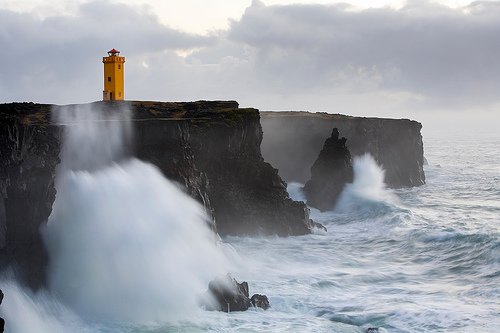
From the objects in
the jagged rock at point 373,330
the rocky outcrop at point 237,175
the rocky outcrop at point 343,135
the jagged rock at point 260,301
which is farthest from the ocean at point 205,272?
the rocky outcrop at point 343,135

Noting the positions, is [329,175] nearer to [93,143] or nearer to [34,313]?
[93,143]

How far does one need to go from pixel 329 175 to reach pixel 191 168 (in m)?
25.5

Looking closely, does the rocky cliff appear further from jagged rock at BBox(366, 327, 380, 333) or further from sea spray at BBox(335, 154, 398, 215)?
sea spray at BBox(335, 154, 398, 215)

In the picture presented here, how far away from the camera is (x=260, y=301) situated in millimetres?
27531

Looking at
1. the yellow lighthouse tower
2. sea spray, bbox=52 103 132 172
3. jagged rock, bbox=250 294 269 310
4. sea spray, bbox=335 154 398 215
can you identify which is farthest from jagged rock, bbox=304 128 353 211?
jagged rock, bbox=250 294 269 310

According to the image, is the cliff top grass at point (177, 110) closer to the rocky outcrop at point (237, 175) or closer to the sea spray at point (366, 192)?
the rocky outcrop at point (237, 175)

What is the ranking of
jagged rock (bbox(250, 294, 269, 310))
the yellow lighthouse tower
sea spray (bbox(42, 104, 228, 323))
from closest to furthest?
sea spray (bbox(42, 104, 228, 323))
jagged rock (bbox(250, 294, 269, 310))
the yellow lighthouse tower

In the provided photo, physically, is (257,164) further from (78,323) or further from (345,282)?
(78,323)

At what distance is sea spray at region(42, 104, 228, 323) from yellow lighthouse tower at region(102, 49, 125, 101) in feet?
90.5

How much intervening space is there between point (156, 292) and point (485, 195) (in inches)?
1814

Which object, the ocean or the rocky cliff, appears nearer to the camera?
the rocky cliff

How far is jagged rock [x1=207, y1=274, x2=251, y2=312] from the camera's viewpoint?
88.2 ft

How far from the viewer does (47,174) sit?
25.7 meters

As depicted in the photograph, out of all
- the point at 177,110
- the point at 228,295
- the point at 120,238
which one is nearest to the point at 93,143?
the point at 120,238
